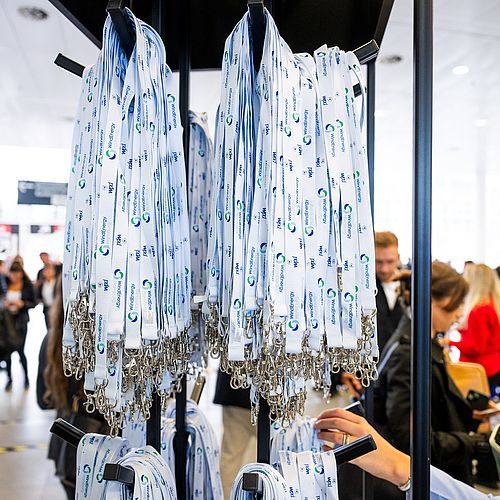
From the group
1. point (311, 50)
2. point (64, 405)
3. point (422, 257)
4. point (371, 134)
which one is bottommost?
point (64, 405)

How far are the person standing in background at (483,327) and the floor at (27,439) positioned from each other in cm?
112

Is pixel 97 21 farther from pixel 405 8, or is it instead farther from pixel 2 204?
pixel 2 204

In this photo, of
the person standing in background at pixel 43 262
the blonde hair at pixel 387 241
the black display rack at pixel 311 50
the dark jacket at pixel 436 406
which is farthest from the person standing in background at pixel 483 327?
the person standing in background at pixel 43 262

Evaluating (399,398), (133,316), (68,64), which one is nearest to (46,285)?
(399,398)

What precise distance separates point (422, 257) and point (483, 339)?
3063 mm

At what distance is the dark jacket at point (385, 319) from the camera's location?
108 inches

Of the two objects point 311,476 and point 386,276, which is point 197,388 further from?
point 386,276

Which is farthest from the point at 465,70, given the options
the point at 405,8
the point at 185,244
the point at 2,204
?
the point at 2,204

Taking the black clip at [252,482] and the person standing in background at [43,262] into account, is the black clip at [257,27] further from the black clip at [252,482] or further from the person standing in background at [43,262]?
the person standing in background at [43,262]

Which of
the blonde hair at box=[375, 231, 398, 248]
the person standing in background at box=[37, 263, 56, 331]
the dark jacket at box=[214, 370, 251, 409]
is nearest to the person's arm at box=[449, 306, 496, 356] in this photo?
the blonde hair at box=[375, 231, 398, 248]

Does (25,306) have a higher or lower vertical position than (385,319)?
lower

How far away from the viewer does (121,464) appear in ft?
3.00

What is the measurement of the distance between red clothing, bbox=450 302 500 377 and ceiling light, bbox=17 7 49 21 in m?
3.31

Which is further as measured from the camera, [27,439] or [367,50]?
[27,439]
